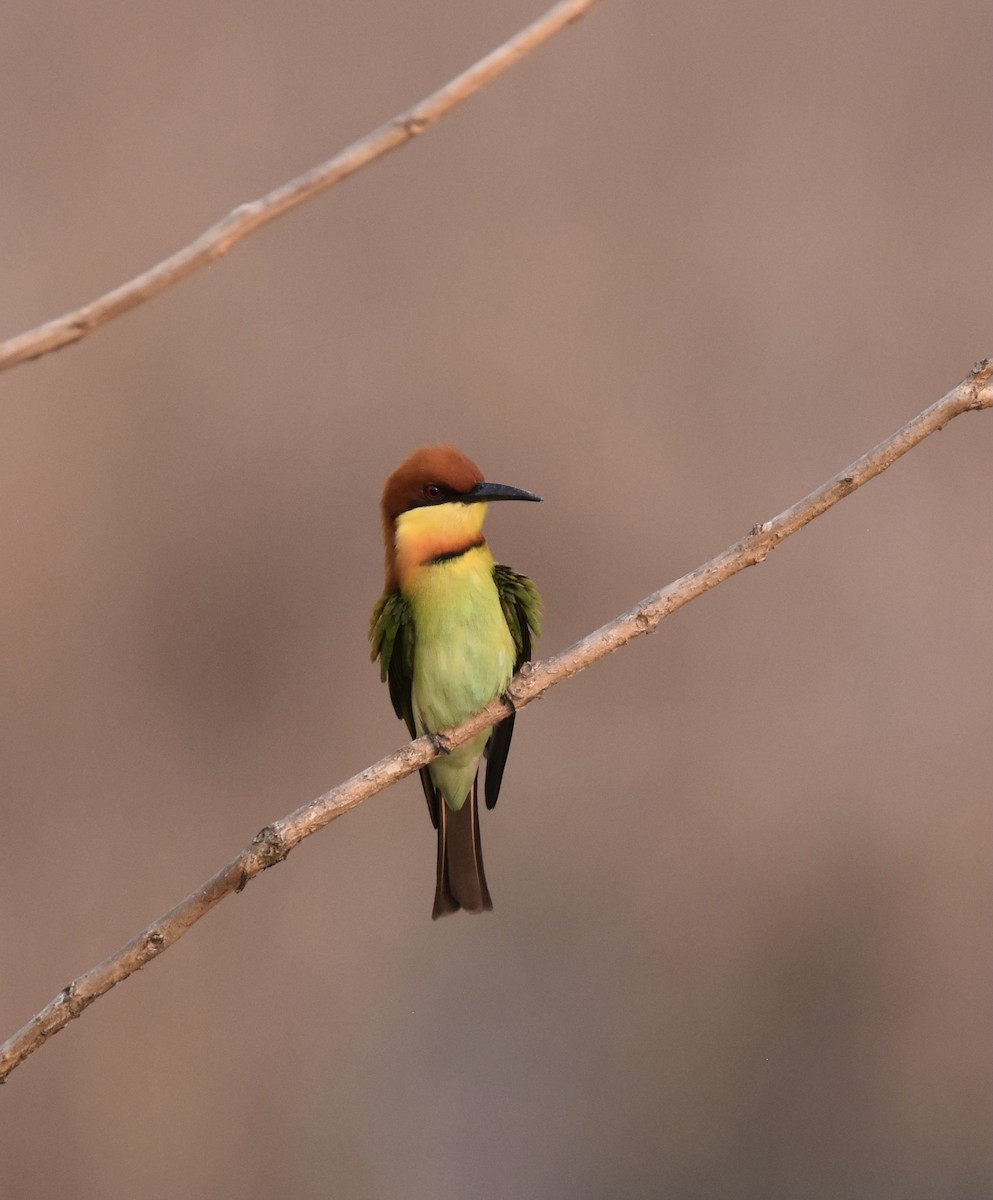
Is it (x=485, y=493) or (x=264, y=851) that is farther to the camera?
(x=485, y=493)

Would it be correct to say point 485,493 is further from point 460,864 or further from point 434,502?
point 460,864

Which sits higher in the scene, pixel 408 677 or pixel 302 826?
pixel 408 677

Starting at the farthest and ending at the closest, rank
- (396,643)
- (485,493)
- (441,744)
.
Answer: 1. (396,643)
2. (485,493)
3. (441,744)

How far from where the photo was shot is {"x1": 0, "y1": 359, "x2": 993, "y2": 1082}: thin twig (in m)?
1.13

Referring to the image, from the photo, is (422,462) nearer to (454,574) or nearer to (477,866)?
(454,574)

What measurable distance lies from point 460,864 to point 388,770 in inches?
22.8

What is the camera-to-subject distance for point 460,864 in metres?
1.82

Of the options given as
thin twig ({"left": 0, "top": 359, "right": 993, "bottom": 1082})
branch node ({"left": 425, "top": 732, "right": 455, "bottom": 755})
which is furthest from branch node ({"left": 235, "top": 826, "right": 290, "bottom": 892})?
branch node ({"left": 425, "top": 732, "right": 455, "bottom": 755})

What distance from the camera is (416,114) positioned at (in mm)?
675

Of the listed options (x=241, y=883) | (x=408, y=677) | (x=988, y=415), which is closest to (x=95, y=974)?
(x=241, y=883)

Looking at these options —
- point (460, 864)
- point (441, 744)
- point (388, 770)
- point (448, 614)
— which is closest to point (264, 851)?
point (388, 770)

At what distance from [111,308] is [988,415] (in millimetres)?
2320

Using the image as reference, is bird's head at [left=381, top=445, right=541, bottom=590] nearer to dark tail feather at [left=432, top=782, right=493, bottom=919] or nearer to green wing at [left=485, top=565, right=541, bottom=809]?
green wing at [left=485, top=565, right=541, bottom=809]

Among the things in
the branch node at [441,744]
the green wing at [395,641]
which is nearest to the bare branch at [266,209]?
the branch node at [441,744]
